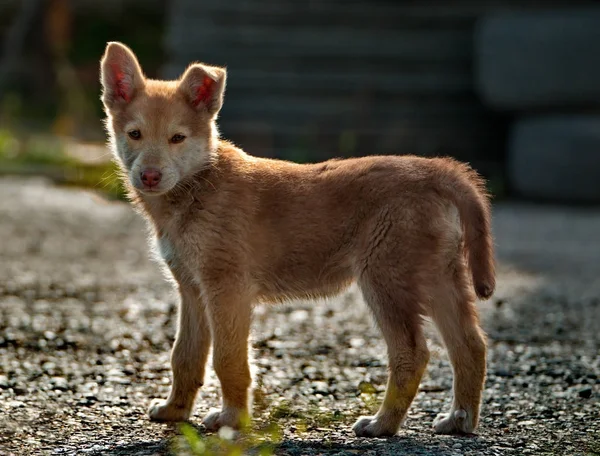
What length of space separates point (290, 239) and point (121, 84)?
1.11m

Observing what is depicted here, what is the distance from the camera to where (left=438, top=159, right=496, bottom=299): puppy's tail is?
4.36 meters

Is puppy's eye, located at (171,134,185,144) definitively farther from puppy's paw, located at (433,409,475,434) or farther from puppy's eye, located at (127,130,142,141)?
puppy's paw, located at (433,409,475,434)

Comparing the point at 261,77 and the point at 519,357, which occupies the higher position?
the point at 261,77

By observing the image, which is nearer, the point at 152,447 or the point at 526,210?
the point at 152,447

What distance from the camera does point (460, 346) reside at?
454 cm

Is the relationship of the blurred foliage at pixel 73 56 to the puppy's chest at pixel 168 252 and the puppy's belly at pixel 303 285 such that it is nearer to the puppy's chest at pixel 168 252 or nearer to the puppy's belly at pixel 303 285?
the puppy's chest at pixel 168 252

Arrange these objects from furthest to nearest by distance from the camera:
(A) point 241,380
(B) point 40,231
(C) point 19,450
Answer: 1. (B) point 40,231
2. (A) point 241,380
3. (C) point 19,450

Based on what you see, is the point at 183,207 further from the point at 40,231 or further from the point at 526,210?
the point at 526,210

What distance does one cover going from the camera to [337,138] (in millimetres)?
13586

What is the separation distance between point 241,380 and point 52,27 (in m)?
20.2

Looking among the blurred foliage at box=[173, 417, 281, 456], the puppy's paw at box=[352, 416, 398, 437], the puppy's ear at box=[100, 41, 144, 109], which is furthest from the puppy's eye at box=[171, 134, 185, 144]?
the puppy's paw at box=[352, 416, 398, 437]

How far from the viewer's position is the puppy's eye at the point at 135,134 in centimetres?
471

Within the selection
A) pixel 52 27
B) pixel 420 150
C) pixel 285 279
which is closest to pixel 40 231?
pixel 420 150

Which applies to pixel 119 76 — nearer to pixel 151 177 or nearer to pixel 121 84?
pixel 121 84
